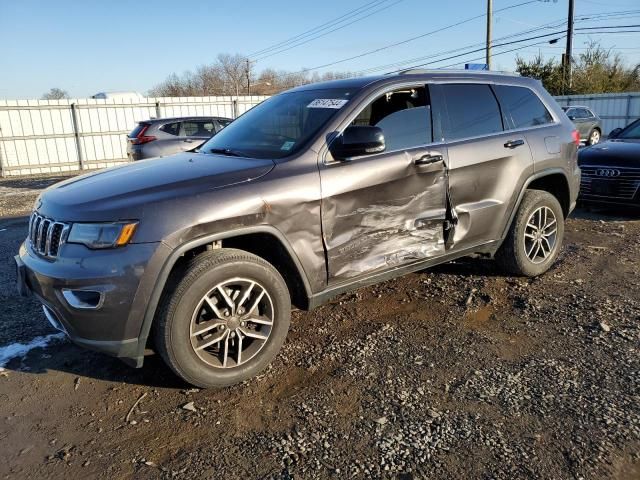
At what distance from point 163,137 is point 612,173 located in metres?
9.28

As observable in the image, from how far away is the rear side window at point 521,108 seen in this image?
171 inches

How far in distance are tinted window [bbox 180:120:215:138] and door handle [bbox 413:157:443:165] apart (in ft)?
30.5

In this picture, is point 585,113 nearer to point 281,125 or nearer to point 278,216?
point 281,125

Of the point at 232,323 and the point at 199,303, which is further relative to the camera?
the point at 232,323

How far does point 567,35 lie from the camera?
30656 millimetres

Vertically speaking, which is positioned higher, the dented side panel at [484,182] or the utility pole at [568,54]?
the utility pole at [568,54]

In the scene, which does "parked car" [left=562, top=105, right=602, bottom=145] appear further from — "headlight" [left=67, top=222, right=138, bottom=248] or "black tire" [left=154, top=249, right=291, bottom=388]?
"headlight" [left=67, top=222, right=138, bottom=248]

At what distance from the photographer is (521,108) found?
14.6 ft

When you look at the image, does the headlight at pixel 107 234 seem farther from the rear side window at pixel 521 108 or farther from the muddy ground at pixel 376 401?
the rear side window at pixel 521 108

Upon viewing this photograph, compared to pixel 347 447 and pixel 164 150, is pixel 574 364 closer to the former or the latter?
pixel 347 447

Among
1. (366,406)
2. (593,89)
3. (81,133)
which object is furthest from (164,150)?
(593,89)

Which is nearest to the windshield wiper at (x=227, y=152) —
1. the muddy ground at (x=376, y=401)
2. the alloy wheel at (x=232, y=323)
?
the alloy wheel at (x=232, y=323)

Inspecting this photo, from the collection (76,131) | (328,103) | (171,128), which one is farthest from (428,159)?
(76,131)

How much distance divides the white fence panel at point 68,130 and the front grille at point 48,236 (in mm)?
16856
